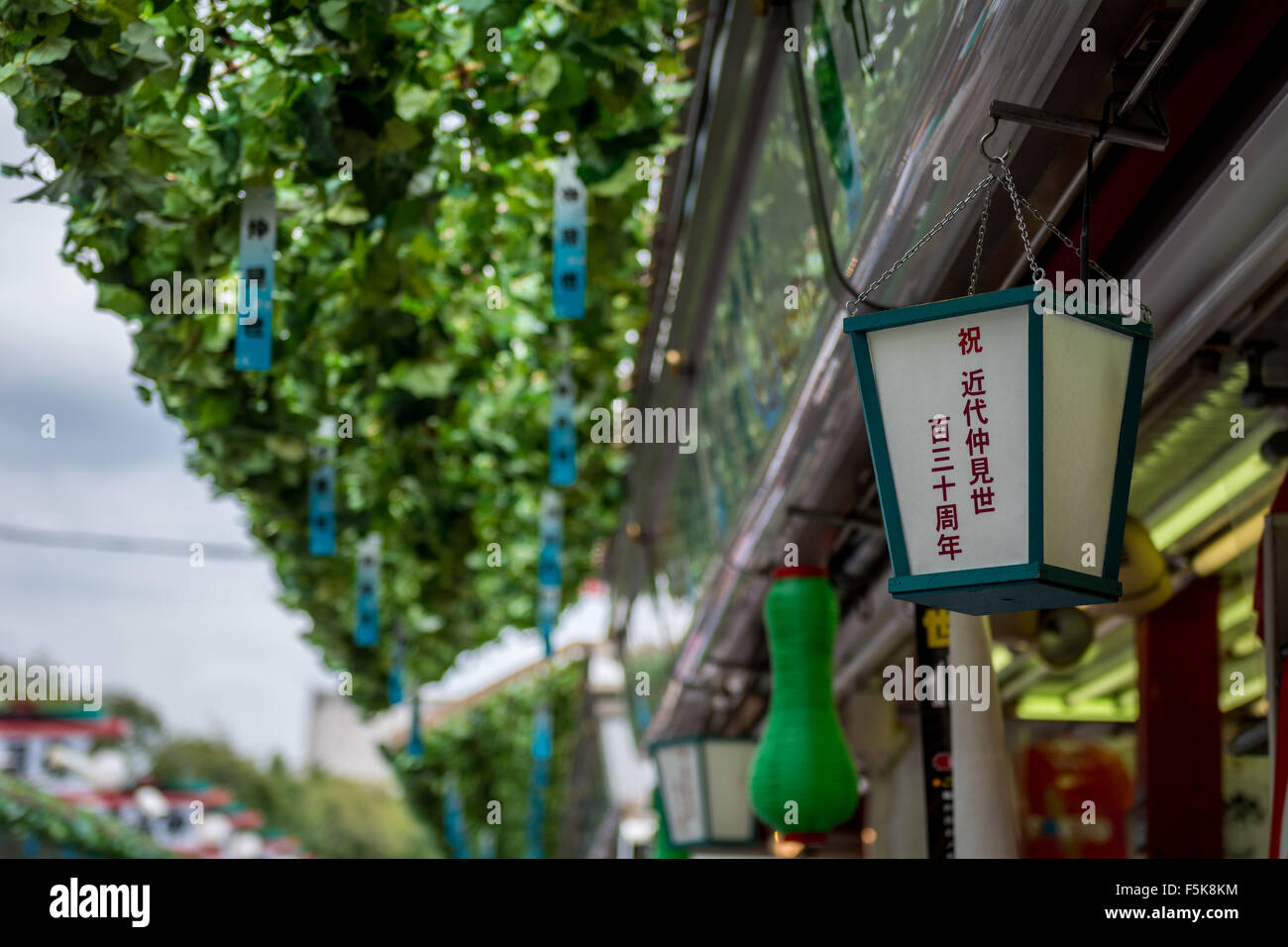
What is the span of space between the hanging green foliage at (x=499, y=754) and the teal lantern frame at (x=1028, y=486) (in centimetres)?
1580

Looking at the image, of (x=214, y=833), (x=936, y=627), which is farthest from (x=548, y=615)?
(x=214, y=833)

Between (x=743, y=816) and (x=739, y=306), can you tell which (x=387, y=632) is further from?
(x=739, y=306)

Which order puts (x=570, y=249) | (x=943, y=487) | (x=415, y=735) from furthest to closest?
(x=415, y=735)
(x=570, y=249)
(x=943, y=487)

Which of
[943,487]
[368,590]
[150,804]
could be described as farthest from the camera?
[150,804]

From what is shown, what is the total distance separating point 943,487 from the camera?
196 centimetres

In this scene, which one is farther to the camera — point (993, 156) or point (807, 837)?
point (807, 837)

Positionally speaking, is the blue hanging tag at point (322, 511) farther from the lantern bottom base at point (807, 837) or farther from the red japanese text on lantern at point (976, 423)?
the red japanese text on lantern at point (976, 423)

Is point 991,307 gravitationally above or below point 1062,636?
above

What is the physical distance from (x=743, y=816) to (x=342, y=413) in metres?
2.48

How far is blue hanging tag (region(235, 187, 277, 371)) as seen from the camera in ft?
12.1

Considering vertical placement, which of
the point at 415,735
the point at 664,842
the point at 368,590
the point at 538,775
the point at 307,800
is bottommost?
the point at 307,800

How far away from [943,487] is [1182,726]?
2826 millimetres

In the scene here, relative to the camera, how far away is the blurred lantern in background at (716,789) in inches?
219

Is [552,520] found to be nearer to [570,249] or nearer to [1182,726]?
[570,249]
